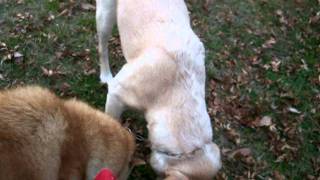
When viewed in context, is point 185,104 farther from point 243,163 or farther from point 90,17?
point 90,17

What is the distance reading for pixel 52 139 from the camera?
2.89 metres

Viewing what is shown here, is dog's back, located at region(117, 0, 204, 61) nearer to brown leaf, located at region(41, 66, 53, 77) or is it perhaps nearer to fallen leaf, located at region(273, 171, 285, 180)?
brown leaf, located at region(41, 66, 53, 77)

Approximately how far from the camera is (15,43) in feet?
18.1

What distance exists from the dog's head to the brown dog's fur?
34 centimetres

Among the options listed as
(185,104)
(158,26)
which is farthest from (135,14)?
(185,104)

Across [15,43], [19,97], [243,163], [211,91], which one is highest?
[19,97]

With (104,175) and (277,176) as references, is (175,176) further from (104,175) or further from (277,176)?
(277,176)

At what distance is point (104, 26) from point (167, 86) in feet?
4.27

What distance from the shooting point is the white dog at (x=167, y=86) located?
350 centimetres

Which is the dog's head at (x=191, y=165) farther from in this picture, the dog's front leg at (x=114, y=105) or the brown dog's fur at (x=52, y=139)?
the dog's front leg at (x=114, y=105)

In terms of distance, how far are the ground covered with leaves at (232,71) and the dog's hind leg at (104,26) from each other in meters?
0.16

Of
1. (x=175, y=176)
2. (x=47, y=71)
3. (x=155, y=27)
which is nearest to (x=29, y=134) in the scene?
(x=175, y=176)

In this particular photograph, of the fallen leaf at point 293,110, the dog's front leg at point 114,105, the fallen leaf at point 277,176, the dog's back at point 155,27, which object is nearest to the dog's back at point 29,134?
the dog's front leg at point 114,105

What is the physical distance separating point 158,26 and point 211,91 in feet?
5.72
